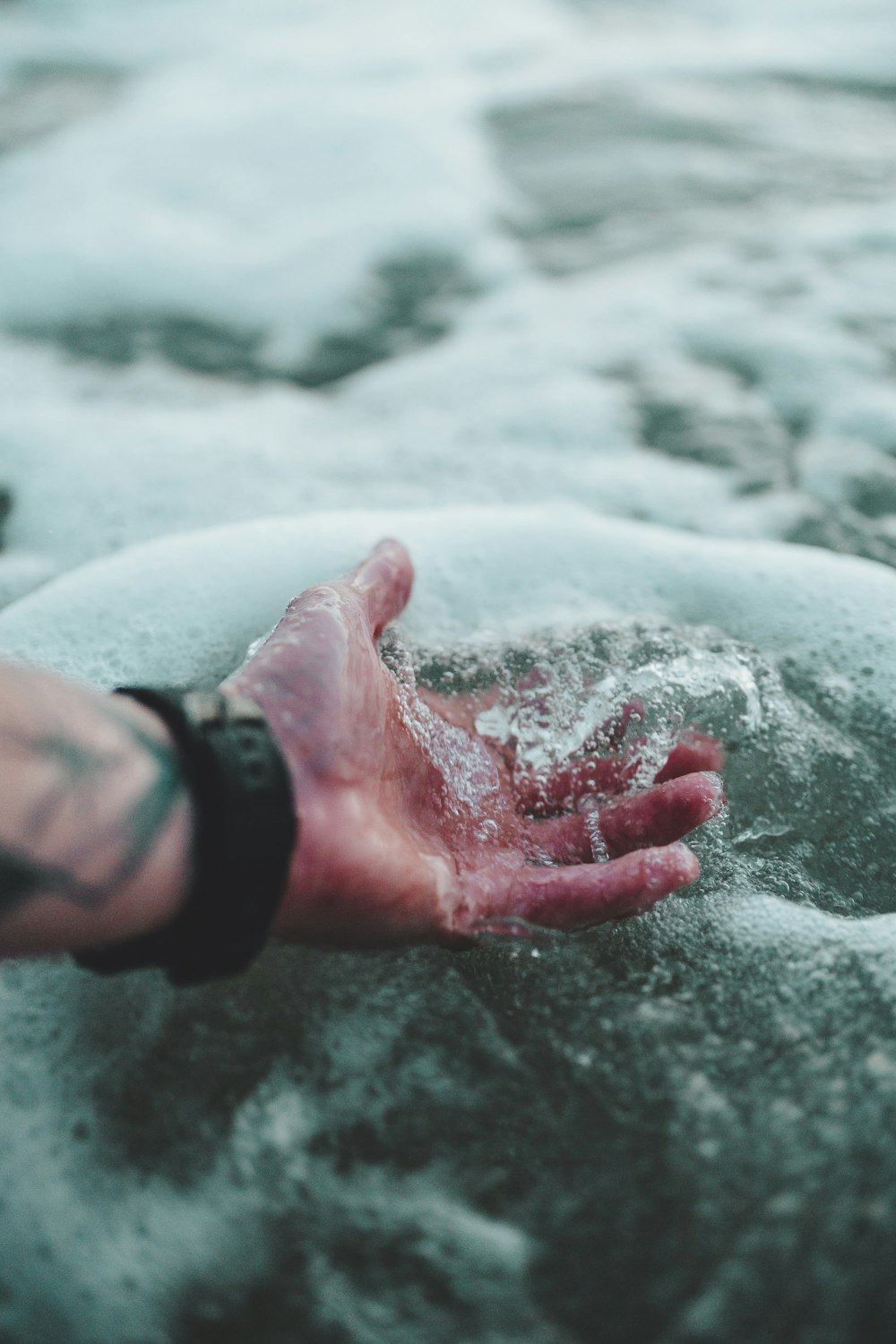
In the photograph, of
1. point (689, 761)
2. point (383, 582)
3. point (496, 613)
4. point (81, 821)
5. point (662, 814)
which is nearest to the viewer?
point (81, 821)

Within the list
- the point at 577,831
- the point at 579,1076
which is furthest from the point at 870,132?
the point at 579,1076

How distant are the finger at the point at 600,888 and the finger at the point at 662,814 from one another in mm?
120

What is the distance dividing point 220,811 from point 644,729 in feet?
3.16

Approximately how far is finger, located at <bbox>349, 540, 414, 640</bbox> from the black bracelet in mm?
583

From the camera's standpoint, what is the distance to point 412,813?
1.54 meters

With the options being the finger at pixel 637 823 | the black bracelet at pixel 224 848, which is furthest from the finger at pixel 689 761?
the black bracelet at pixel 224 848

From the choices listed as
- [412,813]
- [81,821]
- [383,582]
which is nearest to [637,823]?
[412,813]

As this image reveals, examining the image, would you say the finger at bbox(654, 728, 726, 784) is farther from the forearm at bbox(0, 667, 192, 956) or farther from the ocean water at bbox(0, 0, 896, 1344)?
the forearm at bbox(0, 667, 192, 956)

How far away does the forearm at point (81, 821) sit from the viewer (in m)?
1.07

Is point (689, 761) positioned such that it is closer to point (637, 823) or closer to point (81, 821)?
point (637, 823)

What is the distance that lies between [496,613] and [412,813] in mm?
772

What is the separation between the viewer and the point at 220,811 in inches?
45.3

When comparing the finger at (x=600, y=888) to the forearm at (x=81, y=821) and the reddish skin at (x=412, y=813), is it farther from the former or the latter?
the forearm at (x=81, y=821)

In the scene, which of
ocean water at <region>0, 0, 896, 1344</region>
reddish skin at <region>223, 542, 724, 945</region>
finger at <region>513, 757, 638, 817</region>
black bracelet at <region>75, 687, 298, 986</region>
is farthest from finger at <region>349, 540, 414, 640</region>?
black bracelet at <region>75, 687, 298, 986</region>
